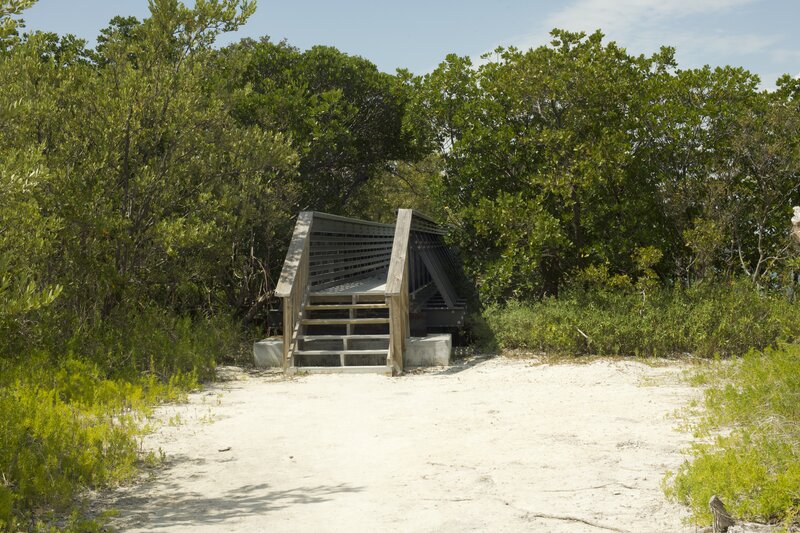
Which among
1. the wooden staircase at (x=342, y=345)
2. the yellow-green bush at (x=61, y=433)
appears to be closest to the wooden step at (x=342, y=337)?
the wooden staircase at (x=342, y=345)

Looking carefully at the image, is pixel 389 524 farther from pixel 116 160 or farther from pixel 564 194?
pixel 564 194

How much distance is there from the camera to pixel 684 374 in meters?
9.78

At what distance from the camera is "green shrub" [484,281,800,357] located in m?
11.4

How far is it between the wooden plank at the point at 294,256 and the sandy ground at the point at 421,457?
1614 millimetres

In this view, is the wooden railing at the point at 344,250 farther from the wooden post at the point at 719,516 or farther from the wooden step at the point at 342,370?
the wooden post at the point at 719,516

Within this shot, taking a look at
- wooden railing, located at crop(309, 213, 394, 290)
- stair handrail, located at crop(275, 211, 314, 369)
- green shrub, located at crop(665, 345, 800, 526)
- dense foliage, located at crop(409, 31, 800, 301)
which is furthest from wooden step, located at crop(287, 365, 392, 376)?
green shrub, located at crop(665, 345, 800, 526)

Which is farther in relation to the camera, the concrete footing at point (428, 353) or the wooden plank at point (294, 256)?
the concrete footing at point (428, 353)

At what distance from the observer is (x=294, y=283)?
11812 millimetres

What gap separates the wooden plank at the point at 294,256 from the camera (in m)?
11.4

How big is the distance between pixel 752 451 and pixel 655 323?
A: 21.3ft

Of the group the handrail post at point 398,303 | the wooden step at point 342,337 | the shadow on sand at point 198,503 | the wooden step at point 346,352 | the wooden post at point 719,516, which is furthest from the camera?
the wooden step at point 342,337

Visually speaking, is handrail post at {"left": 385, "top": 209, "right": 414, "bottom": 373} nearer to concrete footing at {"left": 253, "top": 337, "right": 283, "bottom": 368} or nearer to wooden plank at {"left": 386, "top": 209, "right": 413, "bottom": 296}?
wooden plank at {"left": 386, "top": 209, "right": 413, "bottom": 296}

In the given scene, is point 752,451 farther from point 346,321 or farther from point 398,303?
point 346,321

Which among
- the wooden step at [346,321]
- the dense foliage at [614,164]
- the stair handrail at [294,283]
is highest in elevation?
the dense foliage at [614,164]
